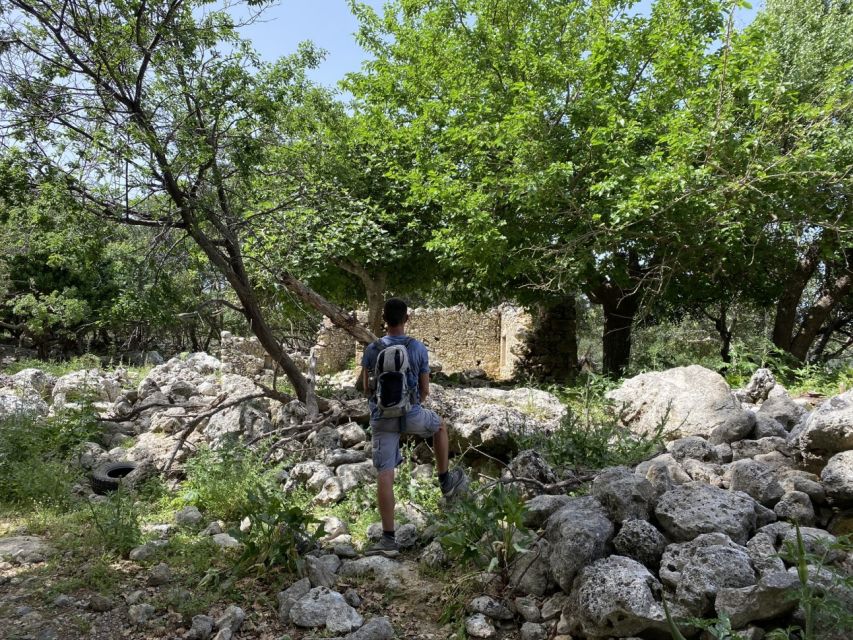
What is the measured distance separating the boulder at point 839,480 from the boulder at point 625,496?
3.29 feet

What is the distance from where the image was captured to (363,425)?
23.6 ft

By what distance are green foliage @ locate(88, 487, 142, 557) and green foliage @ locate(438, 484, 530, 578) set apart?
2214mm

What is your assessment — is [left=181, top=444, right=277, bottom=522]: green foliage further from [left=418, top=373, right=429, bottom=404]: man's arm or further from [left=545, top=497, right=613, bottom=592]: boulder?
[left=545, top=497, right=613, bottom=592]: boulder

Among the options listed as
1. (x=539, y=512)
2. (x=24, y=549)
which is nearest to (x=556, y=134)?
(x=539, y=512)

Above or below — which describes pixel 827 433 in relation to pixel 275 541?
above

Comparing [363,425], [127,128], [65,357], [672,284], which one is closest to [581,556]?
[363,425]

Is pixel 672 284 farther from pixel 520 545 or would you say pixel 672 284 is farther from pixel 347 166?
pixel 520 545

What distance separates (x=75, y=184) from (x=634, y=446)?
20.0 ft

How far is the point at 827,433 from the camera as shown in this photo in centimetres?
396

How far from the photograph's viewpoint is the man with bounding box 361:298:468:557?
13.3ft

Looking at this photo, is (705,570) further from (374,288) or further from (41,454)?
(374,288)

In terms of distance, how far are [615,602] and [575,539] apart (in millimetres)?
463

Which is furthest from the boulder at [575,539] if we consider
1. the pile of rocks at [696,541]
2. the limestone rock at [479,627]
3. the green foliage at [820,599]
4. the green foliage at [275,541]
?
the green foliage at [275,541]

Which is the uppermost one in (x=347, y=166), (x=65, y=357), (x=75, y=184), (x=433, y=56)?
(x=433, y=56)
